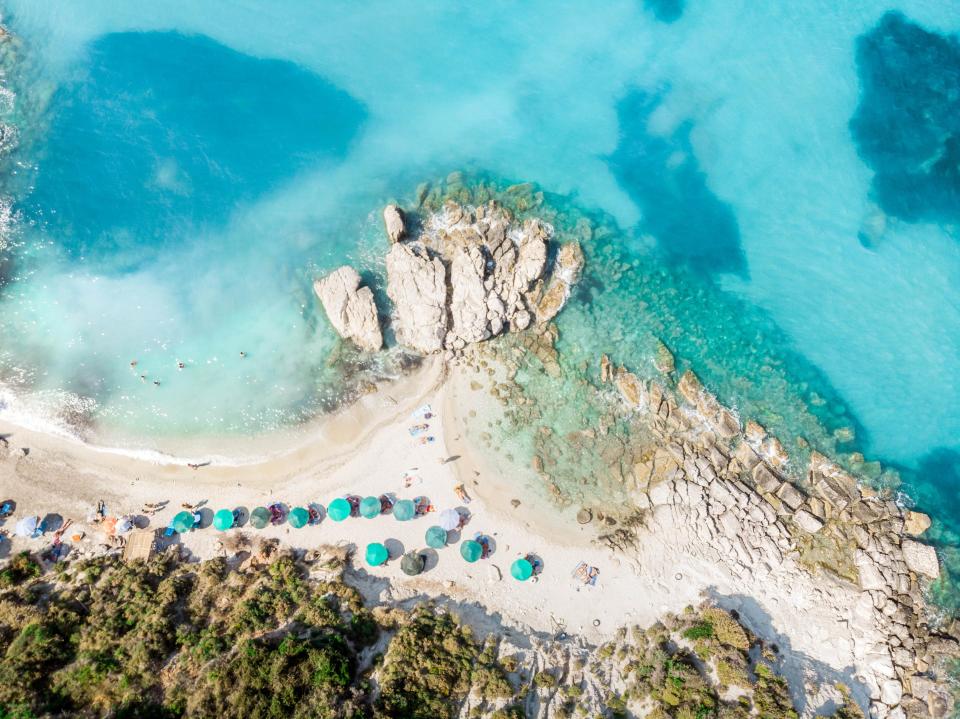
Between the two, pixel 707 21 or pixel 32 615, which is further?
pixel 707 21

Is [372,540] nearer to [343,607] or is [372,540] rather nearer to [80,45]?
[343,607]

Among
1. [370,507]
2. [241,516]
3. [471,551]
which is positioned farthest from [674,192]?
[241,516]

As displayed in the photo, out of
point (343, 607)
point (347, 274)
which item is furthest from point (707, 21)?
point (343, 607)

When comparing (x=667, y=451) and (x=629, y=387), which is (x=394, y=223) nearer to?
(x=629, y=387)

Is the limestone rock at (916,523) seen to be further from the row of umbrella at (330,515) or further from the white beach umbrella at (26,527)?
the white beach umbrella at (26,527)

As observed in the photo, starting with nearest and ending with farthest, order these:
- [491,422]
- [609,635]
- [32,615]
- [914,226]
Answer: [32,615] → [609,635] → [491,422] → [914,226]

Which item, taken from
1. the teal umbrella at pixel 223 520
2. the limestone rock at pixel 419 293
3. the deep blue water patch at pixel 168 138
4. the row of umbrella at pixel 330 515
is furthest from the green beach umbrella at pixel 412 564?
the deep blue water patch at pixel 168 138
